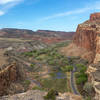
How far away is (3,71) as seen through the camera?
26.1 meters

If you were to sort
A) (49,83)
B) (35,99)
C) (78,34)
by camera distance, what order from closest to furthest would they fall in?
(35,99)
(49,83)
(78,34)

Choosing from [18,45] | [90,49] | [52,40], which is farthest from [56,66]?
[52,40]

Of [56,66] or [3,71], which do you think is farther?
[56,66]

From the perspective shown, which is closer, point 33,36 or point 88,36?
point 88,36

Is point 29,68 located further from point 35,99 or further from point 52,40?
point 52,40

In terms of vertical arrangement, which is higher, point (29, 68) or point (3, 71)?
point (3, 71)

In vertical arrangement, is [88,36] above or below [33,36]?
below

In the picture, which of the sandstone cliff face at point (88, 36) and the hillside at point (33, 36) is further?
the hillside at point (33, 36)

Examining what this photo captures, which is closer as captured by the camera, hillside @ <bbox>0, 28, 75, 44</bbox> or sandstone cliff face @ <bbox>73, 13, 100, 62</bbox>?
sandstone cliff face @ <bbox>73, 13, 100, 62</bbox>

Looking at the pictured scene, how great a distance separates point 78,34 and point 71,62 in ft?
76.5

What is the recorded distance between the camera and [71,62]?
174ft


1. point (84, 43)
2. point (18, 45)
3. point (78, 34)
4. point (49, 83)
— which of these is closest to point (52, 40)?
point (18, 45)

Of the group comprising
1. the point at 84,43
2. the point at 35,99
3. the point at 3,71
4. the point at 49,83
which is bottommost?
the point at 49,83

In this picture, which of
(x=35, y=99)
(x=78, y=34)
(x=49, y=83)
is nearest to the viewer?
(x=35, y=99)
